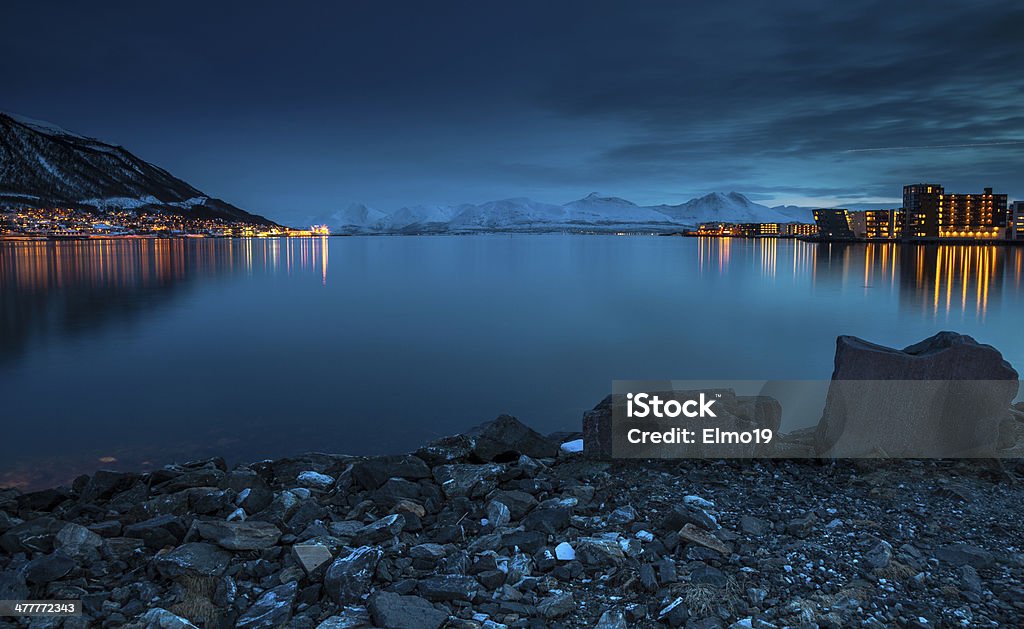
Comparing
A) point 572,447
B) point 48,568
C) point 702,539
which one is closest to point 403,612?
point 702,539

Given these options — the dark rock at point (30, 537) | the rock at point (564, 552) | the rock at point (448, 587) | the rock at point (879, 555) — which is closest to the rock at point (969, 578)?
the rock at point (879, 555)

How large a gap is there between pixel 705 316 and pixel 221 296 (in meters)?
30.0

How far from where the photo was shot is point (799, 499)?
25.7 feet

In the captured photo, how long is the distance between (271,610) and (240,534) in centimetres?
146

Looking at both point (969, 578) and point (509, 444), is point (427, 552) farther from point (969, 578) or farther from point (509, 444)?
point (969, 578)

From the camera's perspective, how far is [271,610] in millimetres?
5566

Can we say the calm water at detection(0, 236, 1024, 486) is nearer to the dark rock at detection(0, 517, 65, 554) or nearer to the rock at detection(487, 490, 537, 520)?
the dark rock at detection(0, 517, 65, 554)

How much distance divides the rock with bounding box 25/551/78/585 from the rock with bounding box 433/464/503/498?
408cm

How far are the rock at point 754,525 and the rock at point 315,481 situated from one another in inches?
212

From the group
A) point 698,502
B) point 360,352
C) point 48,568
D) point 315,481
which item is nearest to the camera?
point 48,568

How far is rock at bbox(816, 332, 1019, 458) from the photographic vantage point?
8.89 metres

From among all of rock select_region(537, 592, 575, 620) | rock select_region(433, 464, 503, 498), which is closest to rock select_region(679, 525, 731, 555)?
rock select_region(537, 592, 575, 620)

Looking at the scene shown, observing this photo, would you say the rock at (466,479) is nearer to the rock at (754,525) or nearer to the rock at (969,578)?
the rock at (754,525)

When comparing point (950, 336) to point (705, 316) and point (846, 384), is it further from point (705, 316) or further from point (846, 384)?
point (705, 316)
